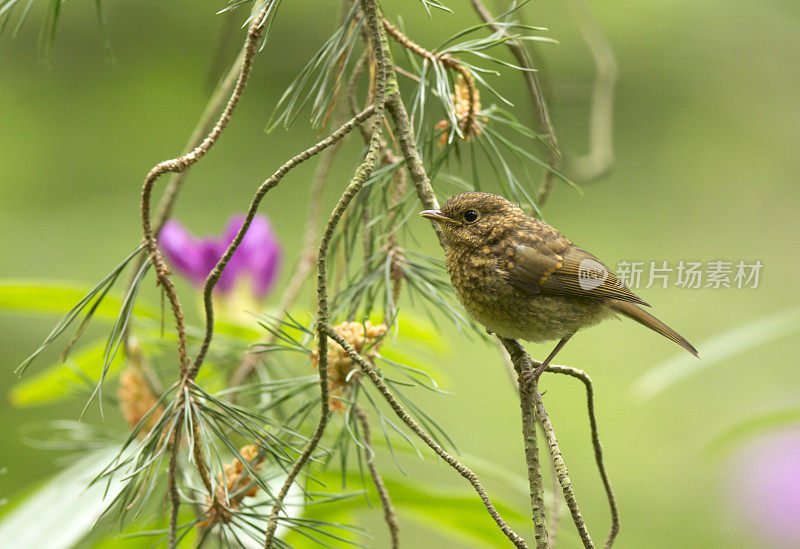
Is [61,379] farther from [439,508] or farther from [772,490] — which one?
[772,490]

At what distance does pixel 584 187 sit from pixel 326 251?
2.73 m

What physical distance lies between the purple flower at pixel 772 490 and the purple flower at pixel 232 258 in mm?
1694

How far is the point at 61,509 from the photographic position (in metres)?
1.32

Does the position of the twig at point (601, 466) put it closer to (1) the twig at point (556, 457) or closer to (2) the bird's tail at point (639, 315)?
(1) the twig at point (556, 457)

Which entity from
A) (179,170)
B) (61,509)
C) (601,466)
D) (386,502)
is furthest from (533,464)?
(61,509)

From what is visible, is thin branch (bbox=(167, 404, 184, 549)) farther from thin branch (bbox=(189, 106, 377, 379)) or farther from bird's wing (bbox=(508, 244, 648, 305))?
bird's wing (bbox=(508, 244, 648, 305))

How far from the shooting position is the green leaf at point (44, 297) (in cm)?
147

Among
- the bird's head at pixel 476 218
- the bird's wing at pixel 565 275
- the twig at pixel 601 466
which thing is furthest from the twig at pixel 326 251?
the bird's wing at pixel 565 275

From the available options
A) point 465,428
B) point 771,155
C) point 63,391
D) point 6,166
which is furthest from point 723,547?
point 6,166

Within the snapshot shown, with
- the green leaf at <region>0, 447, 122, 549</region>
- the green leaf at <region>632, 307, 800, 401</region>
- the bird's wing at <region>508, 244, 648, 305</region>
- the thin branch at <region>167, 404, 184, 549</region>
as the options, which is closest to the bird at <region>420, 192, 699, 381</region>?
the bird's wing at <region>508, 244, 648, 305</region>

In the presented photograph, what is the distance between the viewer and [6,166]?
3.29m

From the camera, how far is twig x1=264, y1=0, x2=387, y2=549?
2.42 ft

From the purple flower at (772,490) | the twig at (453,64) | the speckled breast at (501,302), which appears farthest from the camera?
the purple flower at (772,490)

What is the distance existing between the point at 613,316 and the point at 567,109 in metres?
2.72
